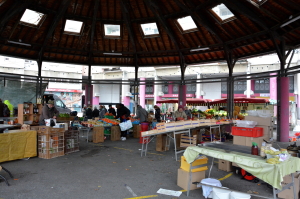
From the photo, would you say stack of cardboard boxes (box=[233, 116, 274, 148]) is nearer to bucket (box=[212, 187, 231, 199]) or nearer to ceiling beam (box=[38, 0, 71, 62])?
bucket (box=[212, 187, 231, 199])

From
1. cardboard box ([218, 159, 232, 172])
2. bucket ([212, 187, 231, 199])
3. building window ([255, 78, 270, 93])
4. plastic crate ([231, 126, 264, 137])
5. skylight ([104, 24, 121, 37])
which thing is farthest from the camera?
building window ([255, 78, 270, 93])

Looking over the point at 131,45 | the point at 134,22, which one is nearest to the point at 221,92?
the point at 131,45

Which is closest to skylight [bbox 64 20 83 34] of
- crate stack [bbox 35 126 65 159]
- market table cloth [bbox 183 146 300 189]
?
crate stack [bbox 35 126 65 159]

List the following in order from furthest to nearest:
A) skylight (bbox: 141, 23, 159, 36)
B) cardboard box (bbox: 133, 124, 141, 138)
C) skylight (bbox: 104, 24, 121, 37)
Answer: skylight (bbox: 104, 24, 121, 37) < skylight (bbox: 141, 23, 159, 36) < cardboard box (bbox: 133, 124, 141, 138)

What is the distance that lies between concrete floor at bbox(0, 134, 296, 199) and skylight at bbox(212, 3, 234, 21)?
772 cm

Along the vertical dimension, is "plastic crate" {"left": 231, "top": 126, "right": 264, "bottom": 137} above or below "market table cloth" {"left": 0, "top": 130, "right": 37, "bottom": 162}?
above

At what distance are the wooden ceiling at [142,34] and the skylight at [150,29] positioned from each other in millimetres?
324

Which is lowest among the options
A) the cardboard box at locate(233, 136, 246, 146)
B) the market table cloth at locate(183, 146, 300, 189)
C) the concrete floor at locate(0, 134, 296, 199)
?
the concrete floor at locate(0, 134, 296, 199)

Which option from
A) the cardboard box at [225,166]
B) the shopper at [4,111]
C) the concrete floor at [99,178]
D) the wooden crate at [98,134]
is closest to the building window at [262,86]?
the wooden crate at [98,134]

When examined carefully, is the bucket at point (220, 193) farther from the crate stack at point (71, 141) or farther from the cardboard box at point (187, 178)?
the crate stack at point (71, 141)

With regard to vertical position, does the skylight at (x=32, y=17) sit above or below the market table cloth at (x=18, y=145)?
above

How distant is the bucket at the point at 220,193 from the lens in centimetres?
404

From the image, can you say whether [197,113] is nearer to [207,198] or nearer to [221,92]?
[207,198]

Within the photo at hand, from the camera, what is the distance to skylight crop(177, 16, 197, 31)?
12805 mm
